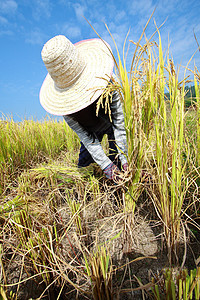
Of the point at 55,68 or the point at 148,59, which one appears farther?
the point at 55,68

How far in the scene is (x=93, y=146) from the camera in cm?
163

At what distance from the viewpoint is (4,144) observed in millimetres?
2154

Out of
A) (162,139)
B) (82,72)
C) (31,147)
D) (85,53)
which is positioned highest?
(85,53)

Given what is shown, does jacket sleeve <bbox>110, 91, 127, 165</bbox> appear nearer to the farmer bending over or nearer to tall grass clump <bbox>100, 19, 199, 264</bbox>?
the farmer bending over

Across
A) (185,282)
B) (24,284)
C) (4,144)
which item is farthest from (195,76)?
(4,144)

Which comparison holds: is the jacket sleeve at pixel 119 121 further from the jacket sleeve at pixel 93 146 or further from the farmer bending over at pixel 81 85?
the jacket sleeve at pixel 93 146

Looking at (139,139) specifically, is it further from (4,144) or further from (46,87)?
(4,144)

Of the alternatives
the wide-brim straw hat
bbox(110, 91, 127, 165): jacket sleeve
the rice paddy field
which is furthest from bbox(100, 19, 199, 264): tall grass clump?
bbox(110, 91, 127, 165): jacket sleeve

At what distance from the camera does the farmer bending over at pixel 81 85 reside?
1.19 metres

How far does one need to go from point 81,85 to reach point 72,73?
102 millimetres

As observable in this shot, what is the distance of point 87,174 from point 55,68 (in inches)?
42.2

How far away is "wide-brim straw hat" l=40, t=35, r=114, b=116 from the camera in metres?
1.18

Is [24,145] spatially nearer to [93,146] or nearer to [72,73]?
[93,146]

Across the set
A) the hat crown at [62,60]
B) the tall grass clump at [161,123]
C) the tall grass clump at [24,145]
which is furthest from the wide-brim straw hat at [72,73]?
the tall grass clump at [24,145]
